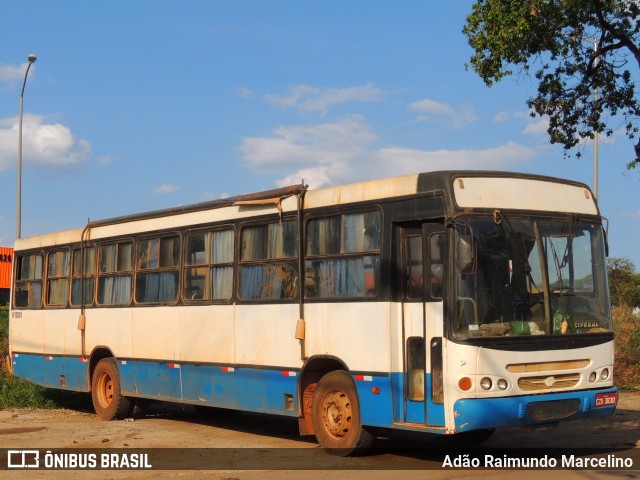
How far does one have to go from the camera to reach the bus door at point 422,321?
391 inches

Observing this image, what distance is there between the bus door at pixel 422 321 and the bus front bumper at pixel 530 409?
314mm

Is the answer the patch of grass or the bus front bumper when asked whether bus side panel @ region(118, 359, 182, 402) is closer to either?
the bus front bumper

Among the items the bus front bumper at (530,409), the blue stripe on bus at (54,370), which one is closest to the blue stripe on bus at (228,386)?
the blue stripe on bus at (54,370)

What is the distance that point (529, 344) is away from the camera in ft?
32.4

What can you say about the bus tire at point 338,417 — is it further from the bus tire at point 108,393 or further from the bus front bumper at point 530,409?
the bus tire at point 108,393

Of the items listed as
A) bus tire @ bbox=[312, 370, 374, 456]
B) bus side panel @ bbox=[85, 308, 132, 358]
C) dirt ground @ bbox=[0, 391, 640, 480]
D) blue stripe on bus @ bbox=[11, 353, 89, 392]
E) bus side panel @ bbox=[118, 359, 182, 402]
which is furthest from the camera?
blue stripe on bus @ bbox=[11, 353, 89, 392]

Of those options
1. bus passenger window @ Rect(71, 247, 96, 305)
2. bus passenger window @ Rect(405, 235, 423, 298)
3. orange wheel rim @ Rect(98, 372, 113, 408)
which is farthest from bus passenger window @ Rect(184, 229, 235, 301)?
bus passenger window @ Rect(405, 235, 423, 298)

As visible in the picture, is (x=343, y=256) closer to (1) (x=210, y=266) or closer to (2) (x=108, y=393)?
(1) (x=210, y=266)

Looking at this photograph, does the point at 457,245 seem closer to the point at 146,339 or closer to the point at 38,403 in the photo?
the point at 146,339

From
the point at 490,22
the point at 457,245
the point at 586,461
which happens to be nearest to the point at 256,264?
the point at 457,245

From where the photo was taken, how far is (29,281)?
1862 centimetres

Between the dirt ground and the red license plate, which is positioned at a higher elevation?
the red license plate

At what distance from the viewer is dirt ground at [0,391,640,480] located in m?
10.2

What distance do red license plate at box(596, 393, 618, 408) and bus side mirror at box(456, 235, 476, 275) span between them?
2.29 metres
